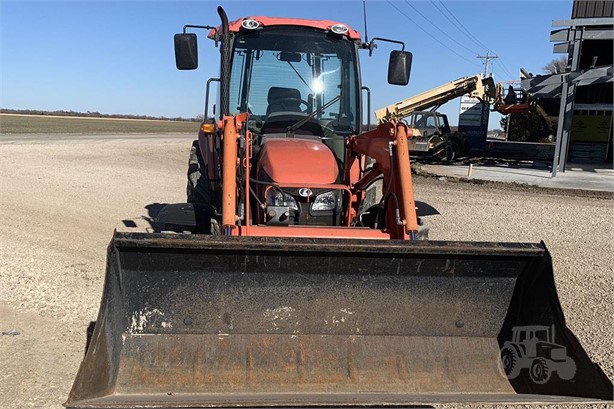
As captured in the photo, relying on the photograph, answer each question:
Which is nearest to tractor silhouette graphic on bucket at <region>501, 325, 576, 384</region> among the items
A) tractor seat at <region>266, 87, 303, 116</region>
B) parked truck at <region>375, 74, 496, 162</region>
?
tractor seat at <region>266, 87, 303, 116</region>

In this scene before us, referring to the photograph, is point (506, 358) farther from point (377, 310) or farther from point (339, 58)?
point (339, 58)

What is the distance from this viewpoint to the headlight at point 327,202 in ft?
15.4

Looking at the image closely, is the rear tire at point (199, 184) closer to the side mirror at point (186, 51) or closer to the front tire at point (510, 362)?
the side mirror at point (186, 51)

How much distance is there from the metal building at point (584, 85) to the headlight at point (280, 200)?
14.3 meters

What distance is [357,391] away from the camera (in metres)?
3.27

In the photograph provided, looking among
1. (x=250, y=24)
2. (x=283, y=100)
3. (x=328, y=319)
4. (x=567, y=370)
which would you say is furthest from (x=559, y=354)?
(x=250, y=24)

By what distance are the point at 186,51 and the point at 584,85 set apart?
18846 mm

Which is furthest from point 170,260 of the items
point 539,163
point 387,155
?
point 539,163

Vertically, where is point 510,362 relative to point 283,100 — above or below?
below

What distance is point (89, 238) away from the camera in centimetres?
737

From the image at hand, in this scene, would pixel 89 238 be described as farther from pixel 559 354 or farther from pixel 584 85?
pixel 584 85

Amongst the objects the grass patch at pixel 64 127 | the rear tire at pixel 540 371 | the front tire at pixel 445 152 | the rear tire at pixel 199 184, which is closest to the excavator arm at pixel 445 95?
the front tire at pixel 445 152

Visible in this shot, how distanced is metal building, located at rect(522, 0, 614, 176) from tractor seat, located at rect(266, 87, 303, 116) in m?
13.5

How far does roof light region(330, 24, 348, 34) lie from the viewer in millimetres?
5332
